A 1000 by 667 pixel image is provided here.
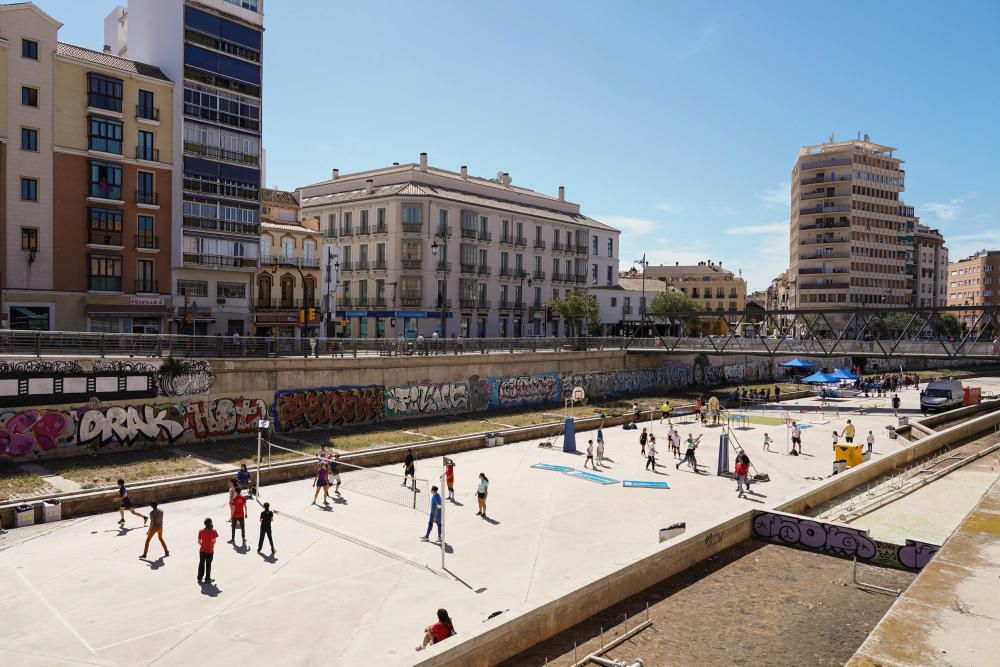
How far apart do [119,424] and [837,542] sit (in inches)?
963

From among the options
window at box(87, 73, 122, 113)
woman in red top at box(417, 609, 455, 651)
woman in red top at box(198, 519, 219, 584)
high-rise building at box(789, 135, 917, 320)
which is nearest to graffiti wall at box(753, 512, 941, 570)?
woman in red top at box(417, 609, 455, 651)

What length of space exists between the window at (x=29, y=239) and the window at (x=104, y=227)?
2439mm

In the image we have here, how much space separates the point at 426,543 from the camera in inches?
715

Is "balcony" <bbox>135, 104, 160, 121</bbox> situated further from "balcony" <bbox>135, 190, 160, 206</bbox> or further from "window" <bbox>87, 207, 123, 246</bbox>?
"window" <bbox>87, 207, 123, 246</bbox>

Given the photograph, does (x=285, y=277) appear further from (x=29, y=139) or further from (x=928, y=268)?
(x=928, y=268)

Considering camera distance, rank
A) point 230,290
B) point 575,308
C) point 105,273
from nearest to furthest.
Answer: point 105,273
point 230,290
point 575,308

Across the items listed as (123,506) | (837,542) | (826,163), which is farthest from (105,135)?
(826,163)

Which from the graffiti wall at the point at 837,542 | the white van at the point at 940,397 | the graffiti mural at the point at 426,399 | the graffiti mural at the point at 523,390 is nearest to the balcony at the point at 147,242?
the graffiti mural at the point at 426,399

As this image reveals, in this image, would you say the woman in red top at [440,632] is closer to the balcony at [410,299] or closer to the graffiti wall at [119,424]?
the graffiti wall at [119,424]

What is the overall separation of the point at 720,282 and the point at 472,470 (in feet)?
347

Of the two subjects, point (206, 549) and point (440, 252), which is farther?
point (440, 252)

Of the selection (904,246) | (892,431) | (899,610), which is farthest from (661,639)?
(904,246)

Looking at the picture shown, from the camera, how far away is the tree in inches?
2584

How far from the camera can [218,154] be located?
1674 inches
